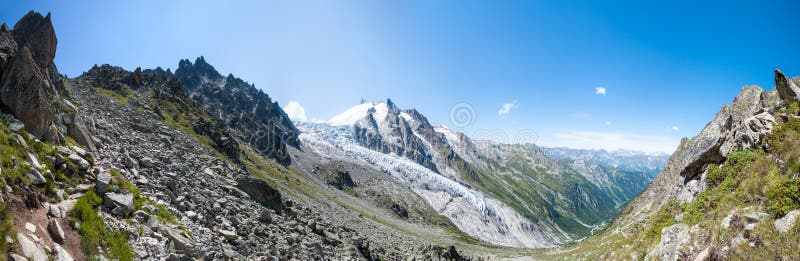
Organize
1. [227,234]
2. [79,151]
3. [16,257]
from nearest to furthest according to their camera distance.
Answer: [16,257], [79,151], [227,234]

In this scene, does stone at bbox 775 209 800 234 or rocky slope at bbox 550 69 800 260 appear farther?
rocky slope at bbox 550 69 800 260

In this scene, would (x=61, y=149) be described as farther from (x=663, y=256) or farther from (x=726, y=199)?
(x=726, y=199)

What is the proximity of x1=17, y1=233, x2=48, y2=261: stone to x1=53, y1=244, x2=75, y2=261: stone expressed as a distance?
38 cm

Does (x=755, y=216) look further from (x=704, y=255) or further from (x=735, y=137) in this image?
(x=735, y=137)

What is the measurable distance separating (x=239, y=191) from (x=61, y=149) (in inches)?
654

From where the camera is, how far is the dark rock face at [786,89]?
67.3 feet

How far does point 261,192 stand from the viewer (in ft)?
116

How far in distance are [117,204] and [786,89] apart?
37.7 metres

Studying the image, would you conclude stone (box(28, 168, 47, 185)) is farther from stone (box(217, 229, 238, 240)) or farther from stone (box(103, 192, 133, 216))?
stone (box(217, 229, 238, 240))

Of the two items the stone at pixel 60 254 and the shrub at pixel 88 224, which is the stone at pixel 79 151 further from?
the stone at pixel 60 254

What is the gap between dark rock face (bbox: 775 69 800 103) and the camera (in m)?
20.5

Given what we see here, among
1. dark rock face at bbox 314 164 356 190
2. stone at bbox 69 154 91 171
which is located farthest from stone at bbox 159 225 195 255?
dark rock face at bbox 314 164 356 190

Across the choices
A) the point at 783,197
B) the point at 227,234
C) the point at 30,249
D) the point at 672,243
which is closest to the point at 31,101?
the point at 30,249

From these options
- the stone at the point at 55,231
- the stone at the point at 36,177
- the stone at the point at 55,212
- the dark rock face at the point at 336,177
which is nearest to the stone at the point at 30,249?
the stone at the point at 55,231
